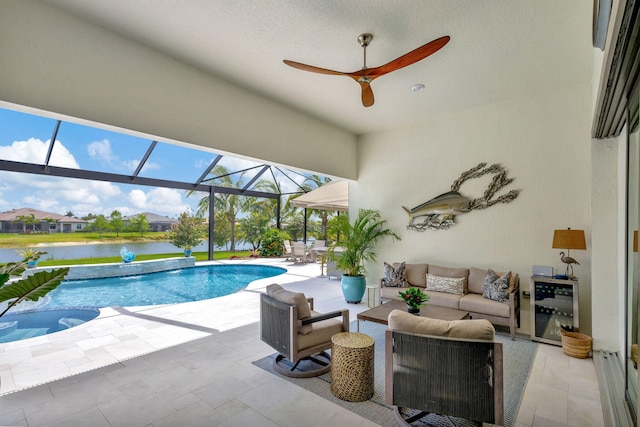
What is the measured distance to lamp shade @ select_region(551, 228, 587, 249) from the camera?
3848 millimetres

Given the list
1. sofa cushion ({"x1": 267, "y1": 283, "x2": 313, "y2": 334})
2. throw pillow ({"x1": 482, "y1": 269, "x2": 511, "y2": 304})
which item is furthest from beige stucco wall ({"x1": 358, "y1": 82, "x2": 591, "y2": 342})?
sofa cushion ({"x1": 267, "y1": 283, "x2": 313, "y2": 334})

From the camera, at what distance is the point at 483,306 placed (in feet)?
14.2

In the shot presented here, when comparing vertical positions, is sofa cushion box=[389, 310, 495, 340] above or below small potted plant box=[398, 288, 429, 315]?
above

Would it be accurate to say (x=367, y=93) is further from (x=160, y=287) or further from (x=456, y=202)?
Result: (x=160, y=287)

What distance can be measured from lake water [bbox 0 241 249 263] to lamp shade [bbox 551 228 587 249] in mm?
11791

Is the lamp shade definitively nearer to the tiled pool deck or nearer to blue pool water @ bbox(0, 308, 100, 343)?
the tiled pool deck

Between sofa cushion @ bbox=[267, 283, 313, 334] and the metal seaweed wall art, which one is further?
the metal seaweed wall art

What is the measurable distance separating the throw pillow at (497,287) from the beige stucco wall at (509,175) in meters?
0.52

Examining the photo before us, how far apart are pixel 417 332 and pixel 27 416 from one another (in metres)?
3.22

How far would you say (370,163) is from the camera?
22.0 feet

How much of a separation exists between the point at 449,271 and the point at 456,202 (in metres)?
1.24

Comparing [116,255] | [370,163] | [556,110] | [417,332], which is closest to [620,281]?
[556,110]

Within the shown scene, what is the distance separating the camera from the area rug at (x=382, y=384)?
2508 millimetres

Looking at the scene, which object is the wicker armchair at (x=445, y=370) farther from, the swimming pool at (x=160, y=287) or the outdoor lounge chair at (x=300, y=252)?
the outdoor lounge chair at (x=300, y=252)
